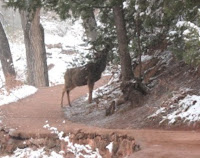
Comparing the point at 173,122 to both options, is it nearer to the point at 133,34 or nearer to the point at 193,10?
the point at 193,10

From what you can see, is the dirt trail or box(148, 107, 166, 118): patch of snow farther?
box(148, 107, 166, 118): patch of snow

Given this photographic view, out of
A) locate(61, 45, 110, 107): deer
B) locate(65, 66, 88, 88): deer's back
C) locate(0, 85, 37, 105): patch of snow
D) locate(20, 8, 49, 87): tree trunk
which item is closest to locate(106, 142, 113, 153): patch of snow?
locate(61, 45, 110, 107): deer

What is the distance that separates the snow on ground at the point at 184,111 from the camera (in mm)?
7504

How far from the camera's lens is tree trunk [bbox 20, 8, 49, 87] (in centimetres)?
1800

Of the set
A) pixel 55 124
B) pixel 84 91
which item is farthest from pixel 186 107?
pixel 84 91

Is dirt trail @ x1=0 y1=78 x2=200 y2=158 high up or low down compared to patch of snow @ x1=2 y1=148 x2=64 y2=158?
up

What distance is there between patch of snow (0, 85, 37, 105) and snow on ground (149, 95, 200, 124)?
702 cm

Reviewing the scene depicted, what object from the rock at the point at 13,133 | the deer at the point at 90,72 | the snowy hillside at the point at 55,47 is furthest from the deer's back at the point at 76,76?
the snowy hillside at the point at 55,47

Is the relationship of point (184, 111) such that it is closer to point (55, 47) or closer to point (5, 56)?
point (5, 56)

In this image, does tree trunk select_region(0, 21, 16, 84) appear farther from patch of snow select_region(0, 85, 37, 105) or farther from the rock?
the rock

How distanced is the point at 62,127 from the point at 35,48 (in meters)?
9.98

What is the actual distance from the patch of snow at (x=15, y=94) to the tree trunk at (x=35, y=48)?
2.28 metres

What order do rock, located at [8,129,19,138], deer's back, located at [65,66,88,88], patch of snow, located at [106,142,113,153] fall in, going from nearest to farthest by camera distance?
patch of snow, located at [106,142,113,153], rock, located at [8,129,19,138], deer's back, located at [65,66,88,88]

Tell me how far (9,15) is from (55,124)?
95.7 feet
